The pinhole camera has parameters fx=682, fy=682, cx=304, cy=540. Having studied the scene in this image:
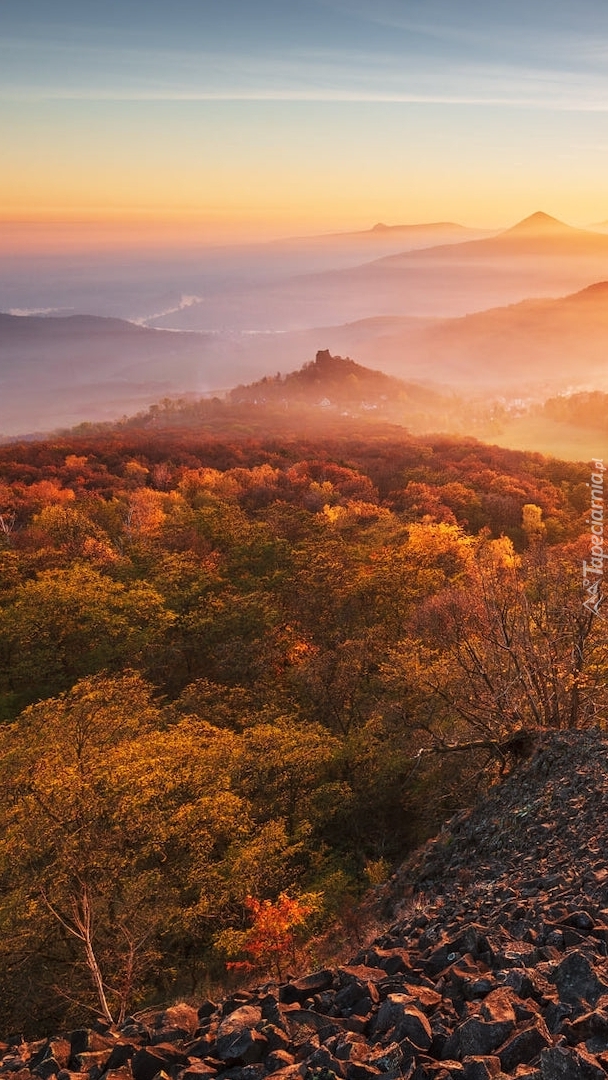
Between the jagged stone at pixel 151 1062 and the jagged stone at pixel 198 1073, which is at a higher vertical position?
the jagged stone at pixel 198 1073

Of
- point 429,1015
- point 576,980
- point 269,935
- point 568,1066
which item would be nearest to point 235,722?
point 269,935

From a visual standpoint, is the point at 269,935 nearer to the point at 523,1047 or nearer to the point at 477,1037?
the point at 477,1037

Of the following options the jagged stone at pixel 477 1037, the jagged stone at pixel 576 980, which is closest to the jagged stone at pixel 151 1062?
the jagged stone at pixel 477 1037

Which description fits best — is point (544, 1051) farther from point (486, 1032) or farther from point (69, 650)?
point (69, 650)

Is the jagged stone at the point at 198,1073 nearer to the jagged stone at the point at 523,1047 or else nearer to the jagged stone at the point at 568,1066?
the jagged stone at the point at 523,1047

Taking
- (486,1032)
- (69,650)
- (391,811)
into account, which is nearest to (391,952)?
(486,1032)

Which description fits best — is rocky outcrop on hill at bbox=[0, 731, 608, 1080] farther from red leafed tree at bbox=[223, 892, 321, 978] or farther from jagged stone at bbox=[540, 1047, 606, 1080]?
red leafed tree at bbox=[223, 892, 321, 978]
